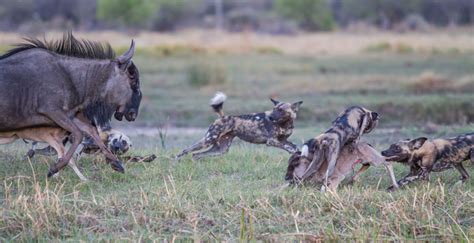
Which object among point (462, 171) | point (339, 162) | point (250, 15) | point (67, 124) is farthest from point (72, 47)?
point (250, 15)

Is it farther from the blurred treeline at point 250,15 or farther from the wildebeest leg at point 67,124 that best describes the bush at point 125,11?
the wildebeest leg at point 67,124

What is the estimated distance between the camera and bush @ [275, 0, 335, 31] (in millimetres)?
41000

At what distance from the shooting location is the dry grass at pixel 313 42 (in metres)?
29.1

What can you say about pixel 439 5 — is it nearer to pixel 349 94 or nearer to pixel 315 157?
pixel 349 94

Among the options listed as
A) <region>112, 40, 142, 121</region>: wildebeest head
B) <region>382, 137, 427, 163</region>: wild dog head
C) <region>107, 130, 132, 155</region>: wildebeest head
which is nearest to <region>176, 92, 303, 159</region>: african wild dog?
<region>107, 130, 132, 155</region>: wildebeest head

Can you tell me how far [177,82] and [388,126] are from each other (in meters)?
7.68

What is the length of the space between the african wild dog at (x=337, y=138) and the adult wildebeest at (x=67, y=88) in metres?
2.26

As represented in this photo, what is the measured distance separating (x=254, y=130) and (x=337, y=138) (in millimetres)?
2139

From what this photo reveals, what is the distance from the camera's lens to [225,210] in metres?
7.39

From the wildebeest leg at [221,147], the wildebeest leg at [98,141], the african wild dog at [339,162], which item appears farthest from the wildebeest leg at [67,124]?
the african wild dog at [339,162]

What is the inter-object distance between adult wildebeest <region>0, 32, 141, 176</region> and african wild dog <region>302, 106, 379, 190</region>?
2259 mm

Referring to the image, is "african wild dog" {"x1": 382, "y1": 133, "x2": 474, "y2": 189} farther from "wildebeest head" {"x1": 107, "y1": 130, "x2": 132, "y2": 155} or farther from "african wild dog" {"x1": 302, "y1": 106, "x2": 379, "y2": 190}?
"wildebeest head" {"x1": 107, "y1": 130, "x2": 132, "y2": 155}

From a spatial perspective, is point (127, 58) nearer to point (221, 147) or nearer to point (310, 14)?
point (221, 147)

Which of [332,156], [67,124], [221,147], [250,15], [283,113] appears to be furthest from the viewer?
[250,15]
